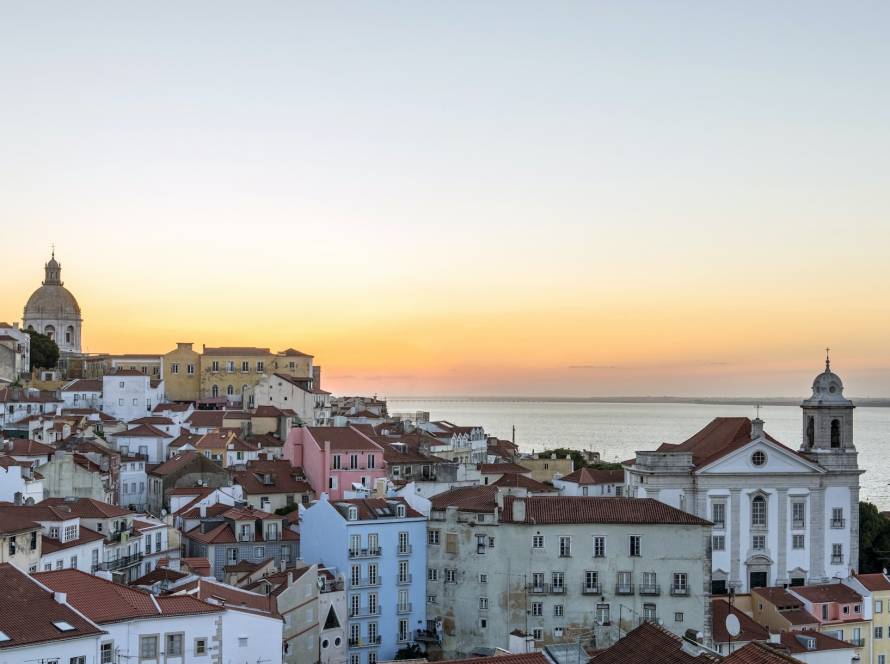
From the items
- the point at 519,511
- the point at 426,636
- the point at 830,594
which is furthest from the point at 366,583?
the point at 830,594

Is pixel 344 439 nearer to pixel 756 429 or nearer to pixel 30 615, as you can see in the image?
pixel 756 429

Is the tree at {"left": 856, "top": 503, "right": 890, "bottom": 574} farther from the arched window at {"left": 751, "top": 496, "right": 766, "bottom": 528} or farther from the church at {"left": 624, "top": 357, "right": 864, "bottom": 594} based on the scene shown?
the arched window at {"left": 751, "top": 496, "right": 766, "bottom": 528}

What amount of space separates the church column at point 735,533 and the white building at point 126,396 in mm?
47236

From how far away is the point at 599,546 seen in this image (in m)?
42.7

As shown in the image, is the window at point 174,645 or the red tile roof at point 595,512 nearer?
the window at point 174,645

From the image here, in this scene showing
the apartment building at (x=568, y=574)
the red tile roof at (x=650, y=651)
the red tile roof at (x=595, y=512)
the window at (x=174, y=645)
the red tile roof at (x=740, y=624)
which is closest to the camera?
the red tile roof at (x=650, y=651)

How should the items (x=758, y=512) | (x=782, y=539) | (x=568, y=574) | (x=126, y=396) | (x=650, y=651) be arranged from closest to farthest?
(x=650, y=651) < (x=568, y=574) < (x=782, y=539) < (x=758, y=512) < (x=126, y=396)

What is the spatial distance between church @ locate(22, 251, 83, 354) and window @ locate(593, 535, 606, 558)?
92.5 meters

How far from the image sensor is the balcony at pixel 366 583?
42438 millimetres

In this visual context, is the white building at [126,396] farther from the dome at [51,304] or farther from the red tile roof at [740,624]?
the red tile roof at [740,624]

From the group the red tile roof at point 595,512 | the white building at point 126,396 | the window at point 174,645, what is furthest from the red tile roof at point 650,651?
the white building at point 126,396

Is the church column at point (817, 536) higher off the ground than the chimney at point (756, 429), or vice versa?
the chimney at point (756, 429)

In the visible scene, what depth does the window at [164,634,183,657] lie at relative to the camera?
28438 mm

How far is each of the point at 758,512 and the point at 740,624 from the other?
35.1 feet
